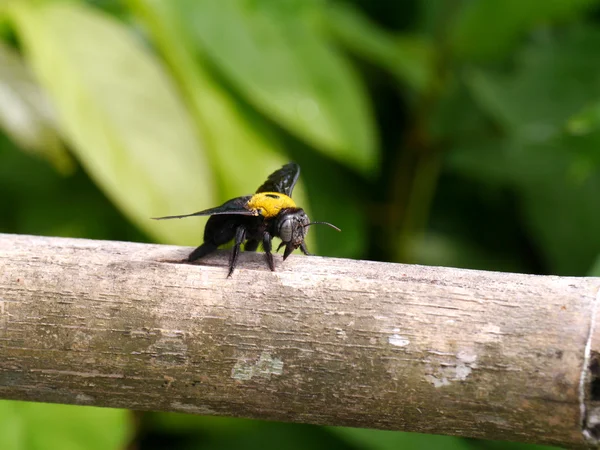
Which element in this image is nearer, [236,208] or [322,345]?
[322,345]

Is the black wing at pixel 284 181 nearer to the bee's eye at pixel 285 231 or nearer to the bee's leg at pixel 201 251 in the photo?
the bee's eye at pixel 285 231

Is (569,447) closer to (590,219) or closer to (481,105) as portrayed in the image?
(590,219)

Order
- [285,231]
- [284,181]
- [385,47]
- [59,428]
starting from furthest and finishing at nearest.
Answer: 1. [385,47]
2. [59,428]
3. [284,181]
4. [285,231]

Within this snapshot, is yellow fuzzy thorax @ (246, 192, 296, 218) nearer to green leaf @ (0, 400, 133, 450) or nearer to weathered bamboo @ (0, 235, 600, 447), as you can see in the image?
weathered bamboo @ (0, 235, 600, 447)

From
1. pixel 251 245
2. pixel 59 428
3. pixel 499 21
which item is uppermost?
pixel 499 21

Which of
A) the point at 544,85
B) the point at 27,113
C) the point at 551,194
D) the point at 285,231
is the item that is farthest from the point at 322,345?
the point at 544,85

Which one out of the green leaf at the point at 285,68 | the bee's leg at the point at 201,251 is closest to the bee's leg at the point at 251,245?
the bee's leg at the point at 201,251

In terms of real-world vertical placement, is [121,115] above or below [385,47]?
below

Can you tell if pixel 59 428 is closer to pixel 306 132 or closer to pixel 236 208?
pixel 236 208

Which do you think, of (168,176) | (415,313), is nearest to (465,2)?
(168,176)
